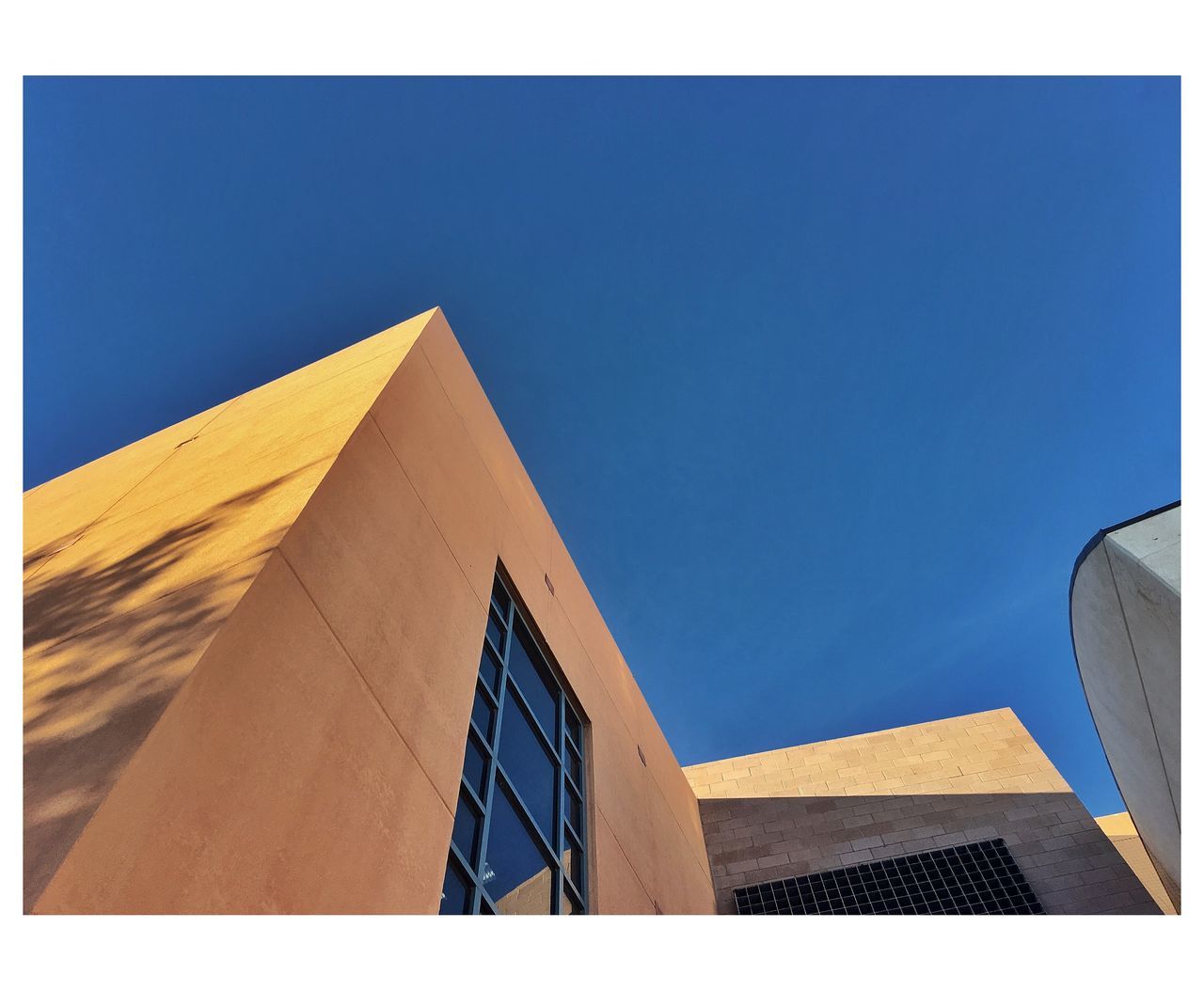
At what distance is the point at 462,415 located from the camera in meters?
8.05

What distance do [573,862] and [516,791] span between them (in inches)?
43.3

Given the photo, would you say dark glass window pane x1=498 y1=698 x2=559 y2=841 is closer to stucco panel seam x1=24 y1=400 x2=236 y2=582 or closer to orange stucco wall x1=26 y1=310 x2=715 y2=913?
orange stucco wall x1=26 y1=310 x2=715 y2=913

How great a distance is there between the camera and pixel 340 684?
14.0 ft

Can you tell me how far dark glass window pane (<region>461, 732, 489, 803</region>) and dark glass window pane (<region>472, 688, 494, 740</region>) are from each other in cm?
14

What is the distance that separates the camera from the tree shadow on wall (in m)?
2.86

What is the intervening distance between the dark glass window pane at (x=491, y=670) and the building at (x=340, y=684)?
0.03m

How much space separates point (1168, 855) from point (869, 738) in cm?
579

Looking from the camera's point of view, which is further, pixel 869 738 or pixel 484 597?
pixel 869 738

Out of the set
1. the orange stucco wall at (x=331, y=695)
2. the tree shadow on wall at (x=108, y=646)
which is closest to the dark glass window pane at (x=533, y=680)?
the orange stucco wall at (x=331, y=695)

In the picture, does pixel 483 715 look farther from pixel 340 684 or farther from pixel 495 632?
pixel 340 684

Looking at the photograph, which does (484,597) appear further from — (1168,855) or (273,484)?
(1168,855)

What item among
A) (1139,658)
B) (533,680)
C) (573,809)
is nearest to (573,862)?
(573,809)

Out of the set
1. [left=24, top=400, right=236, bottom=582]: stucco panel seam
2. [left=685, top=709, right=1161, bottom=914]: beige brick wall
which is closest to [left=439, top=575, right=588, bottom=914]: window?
[left=24, top=400, right=236, bottom=582]: stucco panel seam
